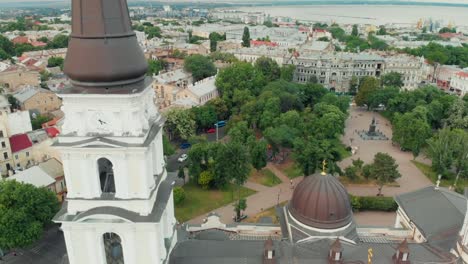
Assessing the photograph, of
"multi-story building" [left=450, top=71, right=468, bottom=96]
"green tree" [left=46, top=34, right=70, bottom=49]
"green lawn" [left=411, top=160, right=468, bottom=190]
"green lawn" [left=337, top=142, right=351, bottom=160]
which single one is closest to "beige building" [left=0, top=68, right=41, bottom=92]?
"green tree" [left=46, top=34, right=70, bottom=49]

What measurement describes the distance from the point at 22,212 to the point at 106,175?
2091 centimetres

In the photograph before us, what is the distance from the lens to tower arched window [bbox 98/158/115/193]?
69.8 ft

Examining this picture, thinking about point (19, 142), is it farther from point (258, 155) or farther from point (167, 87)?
point (167, 87)

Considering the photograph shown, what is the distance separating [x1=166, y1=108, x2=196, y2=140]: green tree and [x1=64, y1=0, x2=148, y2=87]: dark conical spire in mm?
49747

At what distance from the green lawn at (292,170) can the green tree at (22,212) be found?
111ft

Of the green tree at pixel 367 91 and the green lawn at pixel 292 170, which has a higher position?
the green tree at pixel 367 91

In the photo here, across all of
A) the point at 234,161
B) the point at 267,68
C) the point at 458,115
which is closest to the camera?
the point at 234,161

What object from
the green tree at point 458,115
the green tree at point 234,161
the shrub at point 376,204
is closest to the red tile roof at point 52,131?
the green tree at point 234,161

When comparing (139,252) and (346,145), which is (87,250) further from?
(346,145)

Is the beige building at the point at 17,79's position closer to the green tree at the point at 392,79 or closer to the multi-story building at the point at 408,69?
the green tree at the point at 392,79

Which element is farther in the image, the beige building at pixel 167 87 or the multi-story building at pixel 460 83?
the multi-story building at pixel 460 83

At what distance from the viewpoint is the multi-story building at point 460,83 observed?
354 feet

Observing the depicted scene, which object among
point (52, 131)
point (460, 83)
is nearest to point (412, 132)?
point (460, 83)

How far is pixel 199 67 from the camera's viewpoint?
4254 inches
